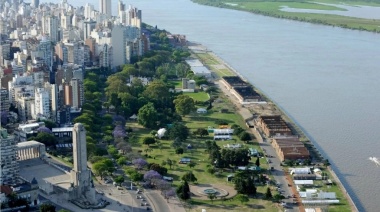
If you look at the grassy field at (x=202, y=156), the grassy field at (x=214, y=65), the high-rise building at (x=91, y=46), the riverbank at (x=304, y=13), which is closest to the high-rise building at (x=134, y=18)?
the grassy field at (x=214, y=65)

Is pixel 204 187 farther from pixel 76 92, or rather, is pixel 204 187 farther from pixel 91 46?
pixel 91 46

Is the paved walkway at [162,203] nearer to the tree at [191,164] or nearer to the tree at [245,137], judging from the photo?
the tree at [191,164]

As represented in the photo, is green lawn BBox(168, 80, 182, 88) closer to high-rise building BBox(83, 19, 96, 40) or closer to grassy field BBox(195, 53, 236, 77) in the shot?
grassy field BBox(195, 53, 236, 77)

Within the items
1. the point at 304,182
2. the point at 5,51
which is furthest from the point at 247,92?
the point at 5,51

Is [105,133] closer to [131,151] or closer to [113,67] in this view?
[131,151]

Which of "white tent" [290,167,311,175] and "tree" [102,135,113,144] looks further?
"tree" [102,135,113,144]

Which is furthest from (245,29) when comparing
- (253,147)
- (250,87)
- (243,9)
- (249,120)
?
(253,147)

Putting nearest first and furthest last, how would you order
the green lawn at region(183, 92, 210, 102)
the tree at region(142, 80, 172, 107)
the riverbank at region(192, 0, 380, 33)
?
1. the tree at region(142, 80, 172, 107)
2. the green lawn at region(183, 92, 210, 102)
3. the riverbank at region(192, 0, 380, 33)

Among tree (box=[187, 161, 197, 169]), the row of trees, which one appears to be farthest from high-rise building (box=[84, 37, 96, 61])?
the row of trees
